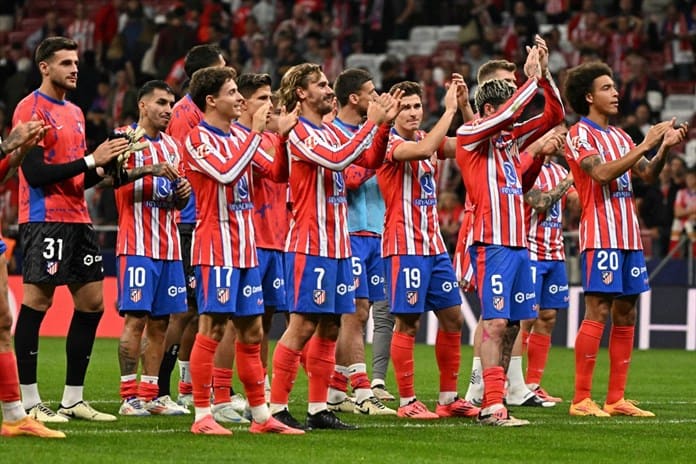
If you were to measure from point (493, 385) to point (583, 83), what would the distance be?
2511 mm

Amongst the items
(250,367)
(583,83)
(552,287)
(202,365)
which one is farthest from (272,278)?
(552,287)

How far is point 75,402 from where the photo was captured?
10000 millimetres

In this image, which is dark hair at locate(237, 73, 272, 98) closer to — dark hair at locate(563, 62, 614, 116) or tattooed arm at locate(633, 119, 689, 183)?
dark hair at locate(563, 62, 614, 116)

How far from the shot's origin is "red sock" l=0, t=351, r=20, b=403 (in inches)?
332

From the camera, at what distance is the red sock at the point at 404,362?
33.7ft

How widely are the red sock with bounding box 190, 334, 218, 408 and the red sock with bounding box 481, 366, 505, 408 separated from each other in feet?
6.37

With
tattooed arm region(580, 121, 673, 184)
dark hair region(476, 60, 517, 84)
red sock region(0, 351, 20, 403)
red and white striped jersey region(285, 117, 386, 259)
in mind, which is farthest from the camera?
dark hair region(476, 60, 517, 84)

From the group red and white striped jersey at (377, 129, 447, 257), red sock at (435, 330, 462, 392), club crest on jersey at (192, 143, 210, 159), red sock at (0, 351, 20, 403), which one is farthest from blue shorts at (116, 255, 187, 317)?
red sock at (435, 330, 462, 392)

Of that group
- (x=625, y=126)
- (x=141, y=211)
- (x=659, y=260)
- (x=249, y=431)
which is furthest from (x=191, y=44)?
(x=249, y=431)

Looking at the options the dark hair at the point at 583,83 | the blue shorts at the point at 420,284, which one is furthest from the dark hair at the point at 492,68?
the blue shorts at the point at 420,284

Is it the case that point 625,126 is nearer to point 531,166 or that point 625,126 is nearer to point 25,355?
point 531,166

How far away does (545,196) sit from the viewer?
39.4 ft

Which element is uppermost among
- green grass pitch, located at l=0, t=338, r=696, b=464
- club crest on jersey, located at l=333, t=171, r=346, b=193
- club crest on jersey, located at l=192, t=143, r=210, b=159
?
club crest on jersey, located at l=192, t=143, r=210, b=159

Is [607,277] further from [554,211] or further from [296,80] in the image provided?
[296,80]
